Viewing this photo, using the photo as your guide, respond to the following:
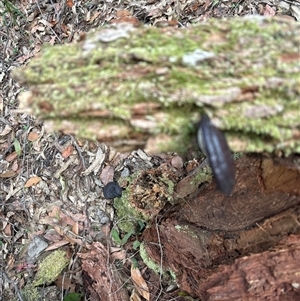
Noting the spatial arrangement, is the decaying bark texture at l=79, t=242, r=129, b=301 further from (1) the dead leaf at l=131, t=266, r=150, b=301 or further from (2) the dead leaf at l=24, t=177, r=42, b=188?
(2) the dead leaf at l=24, t=177, r=42, b=188

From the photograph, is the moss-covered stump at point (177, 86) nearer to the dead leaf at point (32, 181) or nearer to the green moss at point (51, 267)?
the green moss at point (51, 267)

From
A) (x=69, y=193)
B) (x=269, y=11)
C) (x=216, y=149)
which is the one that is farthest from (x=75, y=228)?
(x=269, y=11)

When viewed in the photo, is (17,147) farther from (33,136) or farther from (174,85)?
(174,85)

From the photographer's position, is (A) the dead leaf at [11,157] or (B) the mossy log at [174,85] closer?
(B) the mossy log at [174,85]

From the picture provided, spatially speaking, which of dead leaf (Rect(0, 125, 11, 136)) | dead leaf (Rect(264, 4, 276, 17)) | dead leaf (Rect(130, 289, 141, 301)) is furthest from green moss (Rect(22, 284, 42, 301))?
dead leaf (Rect(264, 4, 276, 17))

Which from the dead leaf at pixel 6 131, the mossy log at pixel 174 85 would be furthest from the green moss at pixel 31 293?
the mossy log at pixel 174 85

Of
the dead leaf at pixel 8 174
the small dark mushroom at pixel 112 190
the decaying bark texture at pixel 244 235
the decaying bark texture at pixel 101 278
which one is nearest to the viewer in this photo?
the decaying bark texture at pixel 244 235
